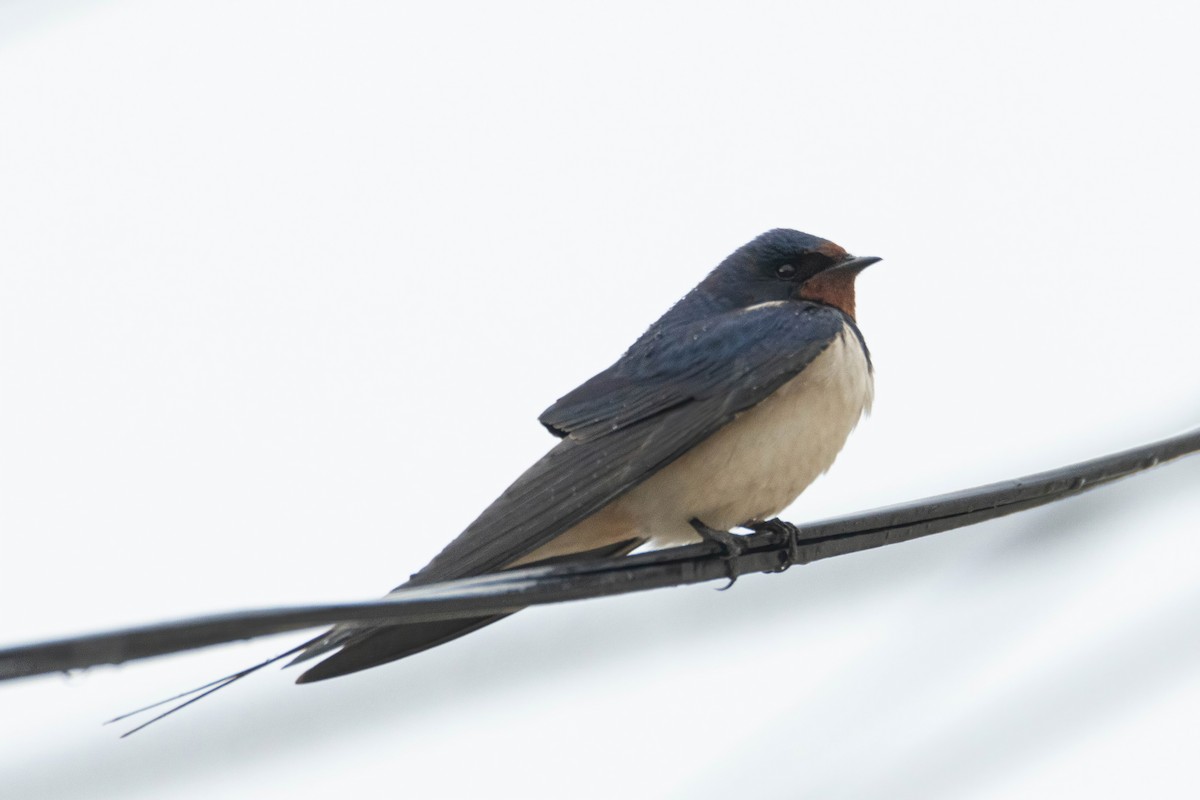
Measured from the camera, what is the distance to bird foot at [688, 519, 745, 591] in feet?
8.38

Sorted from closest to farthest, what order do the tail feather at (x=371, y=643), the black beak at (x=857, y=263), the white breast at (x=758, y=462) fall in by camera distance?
the tail feather at (x=371, y=643) < the white breast at (x=758, y=462) < the black beak at (x=857, y=263)

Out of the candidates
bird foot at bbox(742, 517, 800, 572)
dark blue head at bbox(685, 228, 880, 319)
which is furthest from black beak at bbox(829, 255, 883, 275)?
bird foot at bbox(742, 517, 800, 572)

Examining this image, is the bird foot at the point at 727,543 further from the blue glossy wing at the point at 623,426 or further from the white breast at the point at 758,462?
the blue glossy wing at the point at 623,426

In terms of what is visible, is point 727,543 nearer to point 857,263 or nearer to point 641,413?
point 641,413

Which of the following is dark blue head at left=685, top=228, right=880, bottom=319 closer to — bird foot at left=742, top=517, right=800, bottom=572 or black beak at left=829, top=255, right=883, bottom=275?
black beak at left=829, top=255, right=883, bottom=275

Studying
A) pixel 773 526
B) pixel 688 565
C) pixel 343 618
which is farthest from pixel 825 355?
pixel 343 618

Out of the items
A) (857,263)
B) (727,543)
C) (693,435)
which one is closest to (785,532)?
(727,543)

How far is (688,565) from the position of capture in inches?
91.4

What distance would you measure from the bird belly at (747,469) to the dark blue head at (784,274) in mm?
459

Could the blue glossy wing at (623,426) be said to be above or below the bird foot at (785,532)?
above

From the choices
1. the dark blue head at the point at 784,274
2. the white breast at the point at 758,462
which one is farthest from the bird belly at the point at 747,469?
the dark blue head at the point at 784,274

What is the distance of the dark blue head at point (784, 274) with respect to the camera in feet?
12.3

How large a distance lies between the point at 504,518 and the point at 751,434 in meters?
0.67

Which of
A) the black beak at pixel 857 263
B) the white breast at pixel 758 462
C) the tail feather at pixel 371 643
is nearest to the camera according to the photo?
the tail feather at pixel 371 643
